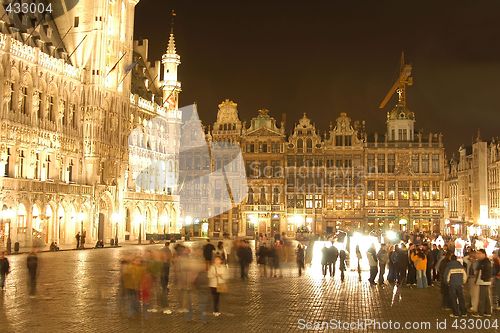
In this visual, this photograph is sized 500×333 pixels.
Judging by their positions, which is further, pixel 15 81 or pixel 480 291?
pixel 15 81

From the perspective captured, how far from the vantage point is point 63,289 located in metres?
22.6

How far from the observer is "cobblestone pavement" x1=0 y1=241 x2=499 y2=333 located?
1550 centimetres

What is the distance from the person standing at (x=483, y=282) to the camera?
57.0 ft

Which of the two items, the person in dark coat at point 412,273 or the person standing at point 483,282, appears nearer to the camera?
the person standing at point 483,282

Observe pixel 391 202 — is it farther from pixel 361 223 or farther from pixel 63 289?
pixel 63 289

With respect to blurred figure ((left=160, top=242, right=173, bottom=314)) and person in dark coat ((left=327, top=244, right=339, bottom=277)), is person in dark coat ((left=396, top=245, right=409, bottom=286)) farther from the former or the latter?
blurred figure ((left=160, top=242, right=173, bottom=314))

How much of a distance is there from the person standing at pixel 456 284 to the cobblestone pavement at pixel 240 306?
0.43 metres

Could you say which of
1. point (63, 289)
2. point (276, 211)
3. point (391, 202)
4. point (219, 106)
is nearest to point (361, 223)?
point (391, 202)

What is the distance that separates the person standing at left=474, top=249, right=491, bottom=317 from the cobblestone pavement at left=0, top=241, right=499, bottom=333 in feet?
1.24

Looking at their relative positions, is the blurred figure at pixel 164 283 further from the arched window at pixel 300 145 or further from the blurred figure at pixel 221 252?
the arched window at pixel 300 145

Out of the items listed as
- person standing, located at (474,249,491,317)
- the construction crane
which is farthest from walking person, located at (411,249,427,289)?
the construction crane

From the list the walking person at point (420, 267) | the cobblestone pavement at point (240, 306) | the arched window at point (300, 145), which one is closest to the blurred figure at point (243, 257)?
the cobblestone pavement at point (240, 306)

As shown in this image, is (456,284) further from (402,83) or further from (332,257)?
(402,83)

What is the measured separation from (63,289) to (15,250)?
23199 millimetres
